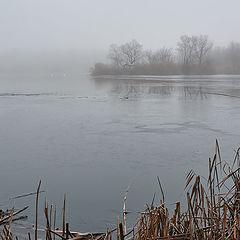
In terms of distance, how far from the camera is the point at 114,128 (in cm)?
678

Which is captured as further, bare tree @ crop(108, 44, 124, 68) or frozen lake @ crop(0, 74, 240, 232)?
bare tree @ crop(108, 44, 124, 68)

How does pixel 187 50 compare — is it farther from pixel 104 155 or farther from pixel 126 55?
pixel 104 155

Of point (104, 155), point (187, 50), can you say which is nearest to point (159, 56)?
point (187, 50)

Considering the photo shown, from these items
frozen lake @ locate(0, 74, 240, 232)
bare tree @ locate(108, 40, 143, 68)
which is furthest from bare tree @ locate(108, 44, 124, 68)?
frozen lake @ locate(0, 74, 240, 232)

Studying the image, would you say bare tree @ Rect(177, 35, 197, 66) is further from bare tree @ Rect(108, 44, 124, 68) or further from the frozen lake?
the frozen lake

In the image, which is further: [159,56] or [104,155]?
[159,56]

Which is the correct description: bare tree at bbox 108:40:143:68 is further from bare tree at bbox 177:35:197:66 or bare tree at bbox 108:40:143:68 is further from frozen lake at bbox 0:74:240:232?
frozen lake at bbox 0:74:240:232

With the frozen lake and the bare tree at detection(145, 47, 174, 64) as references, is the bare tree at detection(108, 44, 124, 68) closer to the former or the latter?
the bare tree at detection(145, 47, 174, 64)

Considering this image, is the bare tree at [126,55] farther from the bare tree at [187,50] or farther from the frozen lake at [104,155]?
the frozen lake at [104,155]

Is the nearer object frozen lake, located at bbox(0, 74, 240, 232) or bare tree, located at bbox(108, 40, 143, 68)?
frozen lake, located at bbox(0, 74, 240, 232)

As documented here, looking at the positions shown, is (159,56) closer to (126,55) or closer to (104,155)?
(126,55)

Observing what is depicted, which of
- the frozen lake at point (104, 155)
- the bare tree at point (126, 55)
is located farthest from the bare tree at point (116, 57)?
the frozen lake at point (104, 155)

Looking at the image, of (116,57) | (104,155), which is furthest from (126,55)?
(104,155)

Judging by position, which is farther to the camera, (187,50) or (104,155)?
(187,50)
